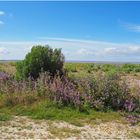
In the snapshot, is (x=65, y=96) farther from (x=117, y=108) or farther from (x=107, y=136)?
(x=107, y=136)

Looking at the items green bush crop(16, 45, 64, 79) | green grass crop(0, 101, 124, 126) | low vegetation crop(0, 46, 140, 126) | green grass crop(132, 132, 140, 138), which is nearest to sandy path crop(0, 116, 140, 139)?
green grass crop(132, 132, 140, 138)

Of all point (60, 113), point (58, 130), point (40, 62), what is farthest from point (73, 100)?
point (40, 62)

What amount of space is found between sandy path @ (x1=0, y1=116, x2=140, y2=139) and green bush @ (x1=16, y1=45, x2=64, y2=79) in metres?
4.89

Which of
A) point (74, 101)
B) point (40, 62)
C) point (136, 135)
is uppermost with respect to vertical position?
point (40, 62)

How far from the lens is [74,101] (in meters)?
11.2

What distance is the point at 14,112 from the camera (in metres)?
10.7

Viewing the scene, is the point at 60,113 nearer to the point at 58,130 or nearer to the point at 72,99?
the point at 72,99

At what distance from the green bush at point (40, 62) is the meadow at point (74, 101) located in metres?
Answer: 1.74

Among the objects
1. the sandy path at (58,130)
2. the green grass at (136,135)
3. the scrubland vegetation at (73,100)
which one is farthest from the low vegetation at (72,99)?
the green grass at (136,135)

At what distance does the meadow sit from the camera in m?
10.4

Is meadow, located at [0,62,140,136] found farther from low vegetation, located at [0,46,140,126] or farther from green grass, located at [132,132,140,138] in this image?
green grass, located at [132,132,140,138]

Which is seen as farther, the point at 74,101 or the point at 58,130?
the point at 74,101

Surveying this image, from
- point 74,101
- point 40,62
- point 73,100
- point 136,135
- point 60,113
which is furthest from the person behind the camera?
point 40,62

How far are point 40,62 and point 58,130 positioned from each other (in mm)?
6355
